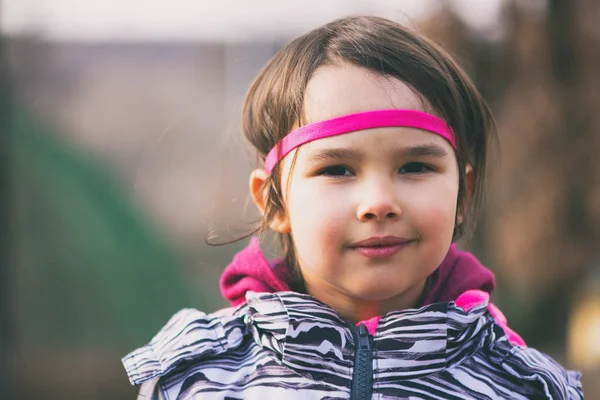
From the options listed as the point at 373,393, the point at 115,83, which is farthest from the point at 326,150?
the point at 115,83

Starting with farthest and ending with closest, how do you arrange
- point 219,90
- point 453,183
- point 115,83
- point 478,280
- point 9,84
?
point 219,90 < point 115,83 < point 9,84 < point 478,280 < point 453,183

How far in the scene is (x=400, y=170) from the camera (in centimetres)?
157

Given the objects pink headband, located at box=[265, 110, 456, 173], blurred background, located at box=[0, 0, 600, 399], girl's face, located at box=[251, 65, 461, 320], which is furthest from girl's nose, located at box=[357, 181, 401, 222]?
blurred background, located at box=[0, 0, 600, 399]

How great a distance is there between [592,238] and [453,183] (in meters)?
4.20

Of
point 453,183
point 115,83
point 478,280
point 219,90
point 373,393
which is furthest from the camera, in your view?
point 219,90

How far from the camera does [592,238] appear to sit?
538 centimetres

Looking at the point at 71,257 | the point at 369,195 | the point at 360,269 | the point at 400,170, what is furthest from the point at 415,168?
the point at 71,257

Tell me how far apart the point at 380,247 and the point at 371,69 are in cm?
40

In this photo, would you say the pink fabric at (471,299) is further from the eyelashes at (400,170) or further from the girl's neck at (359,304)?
the eyelashes at (400,170)

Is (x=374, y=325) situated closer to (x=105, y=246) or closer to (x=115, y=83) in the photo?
(x=105, y=246)

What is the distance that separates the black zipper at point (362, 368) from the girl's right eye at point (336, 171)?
347 mm

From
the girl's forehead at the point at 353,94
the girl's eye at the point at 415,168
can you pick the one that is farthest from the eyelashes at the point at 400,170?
the girl's forehead at the point at 353,94

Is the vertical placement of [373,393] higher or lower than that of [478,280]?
lower

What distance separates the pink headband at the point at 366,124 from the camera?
154 centimetres
